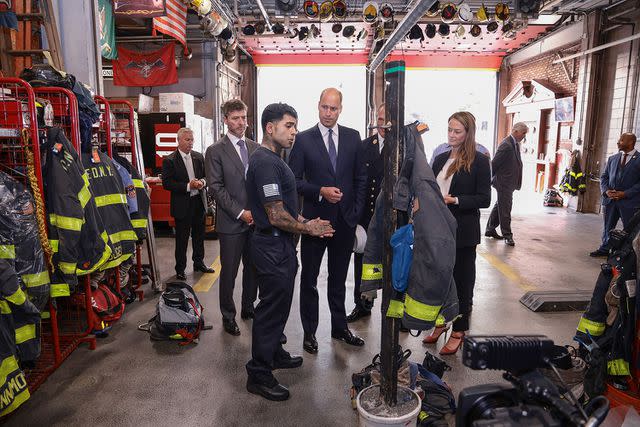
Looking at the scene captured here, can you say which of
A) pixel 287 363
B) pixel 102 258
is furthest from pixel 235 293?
pixel 102 258

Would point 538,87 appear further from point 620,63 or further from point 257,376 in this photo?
point 257,376

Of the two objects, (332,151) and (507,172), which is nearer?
(332,151)

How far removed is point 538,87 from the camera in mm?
11859

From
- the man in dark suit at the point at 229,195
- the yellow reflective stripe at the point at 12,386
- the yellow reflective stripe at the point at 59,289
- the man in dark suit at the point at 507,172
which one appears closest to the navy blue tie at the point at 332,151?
the man in dark suit at the point at 229,195

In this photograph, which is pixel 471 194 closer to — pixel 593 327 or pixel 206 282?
pixel 593 327

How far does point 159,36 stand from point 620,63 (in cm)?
944

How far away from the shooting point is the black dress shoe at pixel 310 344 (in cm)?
332

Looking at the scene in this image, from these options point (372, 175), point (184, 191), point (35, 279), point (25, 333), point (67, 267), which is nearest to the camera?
point (25, 333)

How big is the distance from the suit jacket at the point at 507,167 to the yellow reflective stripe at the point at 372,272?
17.2ft

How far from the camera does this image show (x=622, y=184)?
5.80 meters

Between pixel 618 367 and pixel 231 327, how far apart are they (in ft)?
8.87

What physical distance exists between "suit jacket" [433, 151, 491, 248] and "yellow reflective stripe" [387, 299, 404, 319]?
132 centimetres

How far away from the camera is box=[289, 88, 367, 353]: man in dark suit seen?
3.18 metres

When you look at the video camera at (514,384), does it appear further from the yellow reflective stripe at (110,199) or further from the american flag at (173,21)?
the american flag at (173,21)
